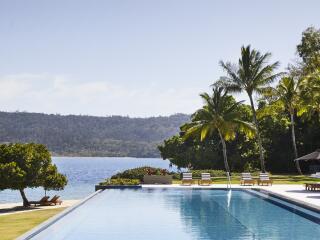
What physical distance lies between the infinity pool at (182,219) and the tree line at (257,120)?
16480mm

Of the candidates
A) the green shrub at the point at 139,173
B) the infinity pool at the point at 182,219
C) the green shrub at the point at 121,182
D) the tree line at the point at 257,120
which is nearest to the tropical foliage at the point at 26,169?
the green shrub at the point at 121,182

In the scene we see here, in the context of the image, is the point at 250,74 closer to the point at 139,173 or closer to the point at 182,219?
the point at 139,173

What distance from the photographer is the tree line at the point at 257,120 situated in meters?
44.1

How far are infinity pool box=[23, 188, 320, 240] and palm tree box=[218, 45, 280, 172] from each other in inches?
764

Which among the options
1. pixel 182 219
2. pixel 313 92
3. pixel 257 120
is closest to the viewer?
pixel 182 219

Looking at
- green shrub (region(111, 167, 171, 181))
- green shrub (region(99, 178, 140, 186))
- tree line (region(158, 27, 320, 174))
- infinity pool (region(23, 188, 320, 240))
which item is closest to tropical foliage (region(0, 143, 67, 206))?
green shrub (region(99, 178, 140, 186))

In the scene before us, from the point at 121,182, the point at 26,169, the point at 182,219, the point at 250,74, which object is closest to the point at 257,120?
the point at 250,74

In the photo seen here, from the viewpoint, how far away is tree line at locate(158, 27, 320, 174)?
44062 mm

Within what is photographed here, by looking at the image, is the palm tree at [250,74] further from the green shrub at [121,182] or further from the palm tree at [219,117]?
the green shrub at [121,182]

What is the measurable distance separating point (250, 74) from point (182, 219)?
28219mm

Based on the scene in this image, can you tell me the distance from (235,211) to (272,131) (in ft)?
123

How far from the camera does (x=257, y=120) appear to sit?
57.1 metres

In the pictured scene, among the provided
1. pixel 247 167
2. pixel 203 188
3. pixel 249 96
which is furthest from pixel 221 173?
pixel 247 167

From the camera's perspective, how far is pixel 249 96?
147 ft
